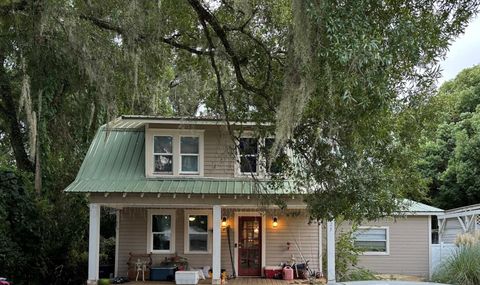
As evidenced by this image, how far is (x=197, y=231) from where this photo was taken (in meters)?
17.4

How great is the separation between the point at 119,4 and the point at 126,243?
906 centimetres

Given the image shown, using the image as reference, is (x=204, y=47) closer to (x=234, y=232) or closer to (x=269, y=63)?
(x=269, y=63)

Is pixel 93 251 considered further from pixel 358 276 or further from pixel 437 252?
pixel 437 252

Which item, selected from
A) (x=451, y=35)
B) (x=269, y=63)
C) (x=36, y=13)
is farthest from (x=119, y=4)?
(x=451, y=35)

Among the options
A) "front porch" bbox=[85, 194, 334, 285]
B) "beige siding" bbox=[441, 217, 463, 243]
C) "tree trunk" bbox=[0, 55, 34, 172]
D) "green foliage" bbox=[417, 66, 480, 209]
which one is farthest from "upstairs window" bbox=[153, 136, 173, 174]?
"green foliage" bbox=[417, 66, 480, 209]

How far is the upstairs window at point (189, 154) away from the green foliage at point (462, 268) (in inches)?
278

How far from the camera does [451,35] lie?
708cm

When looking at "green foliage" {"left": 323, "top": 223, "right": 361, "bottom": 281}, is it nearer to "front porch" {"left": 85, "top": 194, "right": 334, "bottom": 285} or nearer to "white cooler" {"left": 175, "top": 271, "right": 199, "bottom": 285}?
"front porch" {"left": 85, "top": 194, "right": 334, "bottom": 285}

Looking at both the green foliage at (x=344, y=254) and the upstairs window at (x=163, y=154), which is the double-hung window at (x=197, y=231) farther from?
the green foliage at (x=344, y=254)

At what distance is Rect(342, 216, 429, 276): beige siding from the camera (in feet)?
65.0

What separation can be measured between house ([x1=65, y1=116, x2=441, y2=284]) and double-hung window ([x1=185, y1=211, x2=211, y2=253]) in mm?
30

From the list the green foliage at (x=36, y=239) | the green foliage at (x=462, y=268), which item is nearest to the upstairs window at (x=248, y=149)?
the green foliage at (x=462, y=268)

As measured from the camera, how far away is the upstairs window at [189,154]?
1620cm

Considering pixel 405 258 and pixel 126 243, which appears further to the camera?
pixel 405 258
